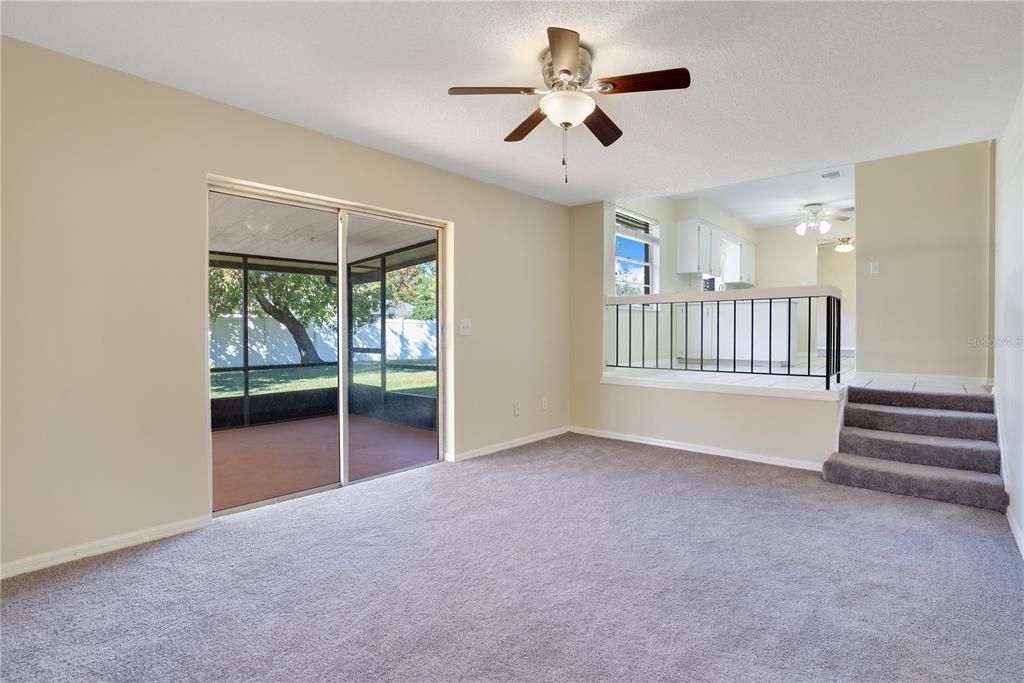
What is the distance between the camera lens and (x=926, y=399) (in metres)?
4.18

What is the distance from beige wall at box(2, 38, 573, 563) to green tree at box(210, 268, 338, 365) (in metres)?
0.58

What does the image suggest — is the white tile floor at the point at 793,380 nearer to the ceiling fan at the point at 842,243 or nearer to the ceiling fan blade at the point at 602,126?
the ceiling fan blade at the point at 602,126

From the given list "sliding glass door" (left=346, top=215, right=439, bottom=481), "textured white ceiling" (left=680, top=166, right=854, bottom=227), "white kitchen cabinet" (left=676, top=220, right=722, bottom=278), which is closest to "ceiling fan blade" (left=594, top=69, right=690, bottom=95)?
"sliding glass door" (left=346, top=215, right=439, bottom=481)

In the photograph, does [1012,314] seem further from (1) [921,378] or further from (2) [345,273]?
(2) [345,273]

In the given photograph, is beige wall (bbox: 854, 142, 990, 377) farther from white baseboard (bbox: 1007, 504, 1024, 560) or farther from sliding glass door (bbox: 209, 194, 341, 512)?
sliding glass door (bbox: 209, 194, 341, 512)

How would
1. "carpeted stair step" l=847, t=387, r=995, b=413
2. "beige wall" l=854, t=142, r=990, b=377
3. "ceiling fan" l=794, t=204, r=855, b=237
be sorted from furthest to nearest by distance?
"ceiling fan" l=794, t=204, r=855, b=237, "beige wall" l=854, t=142, r=990, b=377, "carpeted stair step" l=847, t=387, r=995, b=413

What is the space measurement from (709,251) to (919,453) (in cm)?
440

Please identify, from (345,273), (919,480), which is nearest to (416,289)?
(345,273)

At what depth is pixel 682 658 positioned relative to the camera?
5.72ft

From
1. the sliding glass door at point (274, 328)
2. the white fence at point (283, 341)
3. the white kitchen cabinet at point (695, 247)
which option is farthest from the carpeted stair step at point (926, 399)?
the sliding glass door at point (274, 328)

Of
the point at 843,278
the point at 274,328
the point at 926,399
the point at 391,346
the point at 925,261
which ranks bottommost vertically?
the point at 926,399

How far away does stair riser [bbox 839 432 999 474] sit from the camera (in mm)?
3445

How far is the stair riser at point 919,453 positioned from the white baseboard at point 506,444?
2.53 m

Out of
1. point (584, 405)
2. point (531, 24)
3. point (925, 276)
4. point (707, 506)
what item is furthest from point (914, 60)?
point (584, 405)
